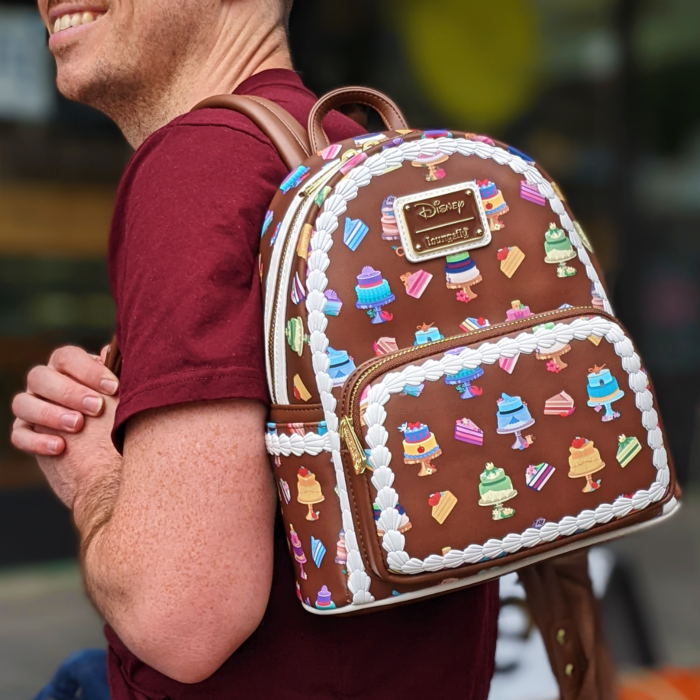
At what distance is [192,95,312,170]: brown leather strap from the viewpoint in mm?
1229

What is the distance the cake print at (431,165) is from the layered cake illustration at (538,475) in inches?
16.3

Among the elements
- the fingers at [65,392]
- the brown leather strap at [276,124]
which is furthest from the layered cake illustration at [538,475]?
the fingers at [65,392]

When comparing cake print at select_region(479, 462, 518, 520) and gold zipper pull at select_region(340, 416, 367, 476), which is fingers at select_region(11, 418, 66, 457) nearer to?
gold zipper pull at select_region(340, 416, 367, 476)

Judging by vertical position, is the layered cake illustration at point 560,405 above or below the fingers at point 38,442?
above

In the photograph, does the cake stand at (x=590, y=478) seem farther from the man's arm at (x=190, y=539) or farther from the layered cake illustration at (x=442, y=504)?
the man's arm at (x=190, y=539)

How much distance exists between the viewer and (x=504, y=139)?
636cm

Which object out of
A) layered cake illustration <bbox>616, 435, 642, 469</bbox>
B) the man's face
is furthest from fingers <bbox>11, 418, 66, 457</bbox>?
layered cake illustration <bbox>616, 435, 642, 469</bbox>

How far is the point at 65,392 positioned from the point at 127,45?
0.57 m

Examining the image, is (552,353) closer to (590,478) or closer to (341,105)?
(590,478)

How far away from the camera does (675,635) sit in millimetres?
4500

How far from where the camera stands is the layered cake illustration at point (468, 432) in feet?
3.75

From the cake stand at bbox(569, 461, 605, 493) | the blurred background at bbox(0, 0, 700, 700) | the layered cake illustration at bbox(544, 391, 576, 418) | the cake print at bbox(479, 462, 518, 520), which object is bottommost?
the blurred background at bbox(0, 0, 700, 700)

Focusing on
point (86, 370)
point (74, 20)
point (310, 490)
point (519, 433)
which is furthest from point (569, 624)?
point (74, 20)

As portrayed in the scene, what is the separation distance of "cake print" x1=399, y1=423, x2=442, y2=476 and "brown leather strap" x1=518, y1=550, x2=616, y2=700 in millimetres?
676
